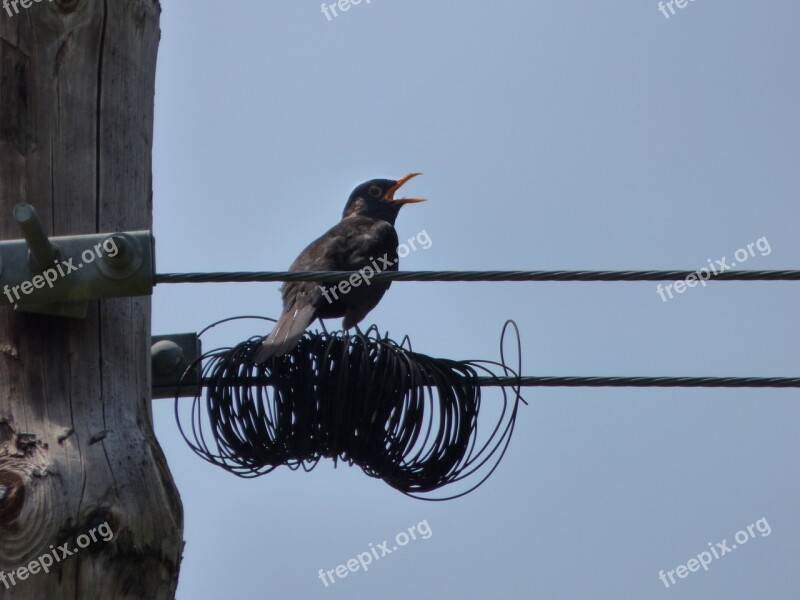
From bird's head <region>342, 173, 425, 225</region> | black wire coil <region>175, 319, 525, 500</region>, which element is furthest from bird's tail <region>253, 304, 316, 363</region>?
bird's head <region>342, 173, 425, 225</region>

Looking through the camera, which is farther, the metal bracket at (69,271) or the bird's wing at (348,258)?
the bird's wing at (348,258)

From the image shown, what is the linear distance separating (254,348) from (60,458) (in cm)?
144

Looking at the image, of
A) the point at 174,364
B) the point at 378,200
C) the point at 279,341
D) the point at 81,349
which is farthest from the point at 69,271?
the point at 378,200

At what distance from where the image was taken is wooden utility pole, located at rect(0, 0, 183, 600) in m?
3.00

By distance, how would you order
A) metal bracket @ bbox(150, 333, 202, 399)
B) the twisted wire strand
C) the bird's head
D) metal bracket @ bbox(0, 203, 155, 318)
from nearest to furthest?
1. metal bracket @ bbox(0, 203, 155, 318)
2. the twisted wire strand
3. metal bracket @ bbox(150, 333, 202, 399)
4. the bird's head

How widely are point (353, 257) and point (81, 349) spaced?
14.2 feet

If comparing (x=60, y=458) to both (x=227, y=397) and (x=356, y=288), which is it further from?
(x=356, y=288)

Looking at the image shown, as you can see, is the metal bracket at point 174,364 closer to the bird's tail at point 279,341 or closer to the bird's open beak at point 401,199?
the bird's tail at point 279,341

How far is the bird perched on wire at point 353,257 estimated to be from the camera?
6.36m

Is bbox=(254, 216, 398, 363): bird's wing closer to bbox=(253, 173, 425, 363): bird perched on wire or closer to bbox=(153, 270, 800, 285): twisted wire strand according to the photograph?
bbox=(253, 173, 425, 363): bird perched on wire

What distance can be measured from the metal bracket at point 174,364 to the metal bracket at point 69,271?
93 cm

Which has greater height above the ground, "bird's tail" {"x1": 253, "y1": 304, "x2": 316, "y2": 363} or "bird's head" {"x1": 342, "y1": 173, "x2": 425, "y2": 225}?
"bird's head" {"x1": 342, "y1": 173, "x2": 425, "y2": 225}

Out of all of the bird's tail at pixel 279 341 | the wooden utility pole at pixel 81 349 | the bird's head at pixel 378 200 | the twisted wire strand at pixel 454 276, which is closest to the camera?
the wooden utility pole at pixel 81 349

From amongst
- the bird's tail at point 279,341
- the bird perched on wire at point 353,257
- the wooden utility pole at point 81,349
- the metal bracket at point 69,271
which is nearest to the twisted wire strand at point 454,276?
the wooden utility pole at point 81,349
